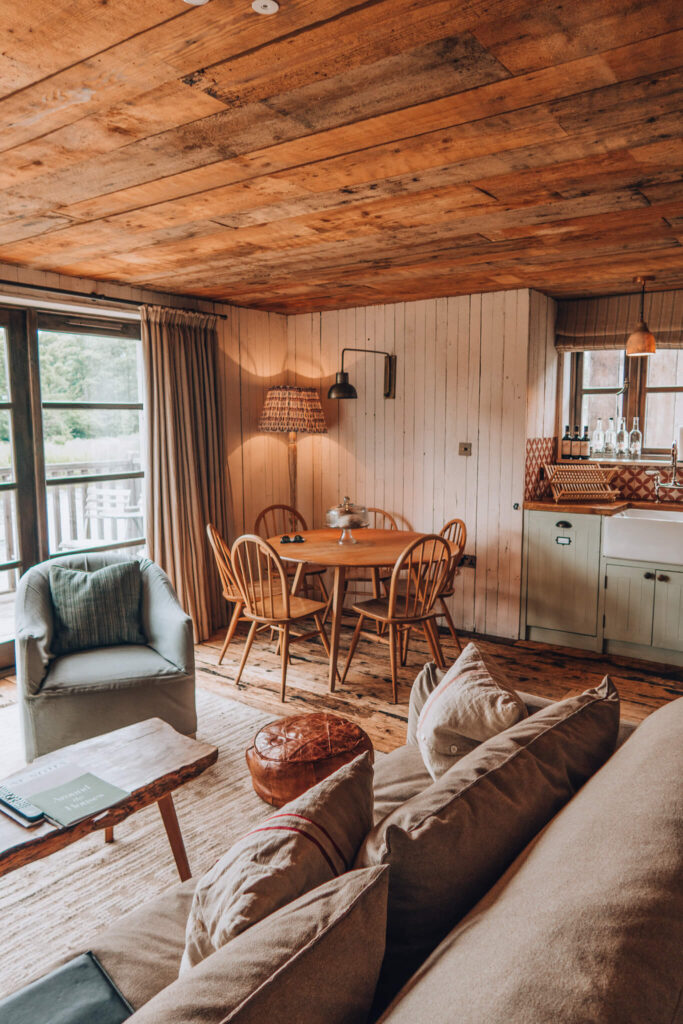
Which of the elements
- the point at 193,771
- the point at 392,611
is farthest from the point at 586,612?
the point at 193,771

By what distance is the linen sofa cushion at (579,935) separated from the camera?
0.73 metres

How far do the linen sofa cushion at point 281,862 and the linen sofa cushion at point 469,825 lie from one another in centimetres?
5

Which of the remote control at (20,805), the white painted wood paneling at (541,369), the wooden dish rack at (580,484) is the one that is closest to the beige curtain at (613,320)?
the white painted wood paneling at (541,369)

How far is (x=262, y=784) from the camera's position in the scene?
2.51 metres

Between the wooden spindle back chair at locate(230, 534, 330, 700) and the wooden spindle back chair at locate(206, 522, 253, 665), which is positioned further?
the wooden spindle back chair at locate(206, 522, 253, 665)

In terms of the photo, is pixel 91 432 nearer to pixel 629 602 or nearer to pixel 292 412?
pixel 292 412

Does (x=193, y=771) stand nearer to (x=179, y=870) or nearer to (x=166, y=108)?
(x=179, y=870)

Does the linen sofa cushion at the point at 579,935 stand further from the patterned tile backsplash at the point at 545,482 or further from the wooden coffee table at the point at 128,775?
the patterned tile backsplash at the point at 545,482

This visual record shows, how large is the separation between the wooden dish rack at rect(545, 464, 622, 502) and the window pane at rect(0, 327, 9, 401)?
3.50 m

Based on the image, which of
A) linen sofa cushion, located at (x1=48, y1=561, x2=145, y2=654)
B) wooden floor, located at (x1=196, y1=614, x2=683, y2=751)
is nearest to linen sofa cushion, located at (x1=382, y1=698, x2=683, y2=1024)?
wooden floor, located at (x1=196, y1=614, x2=683, y2=751)

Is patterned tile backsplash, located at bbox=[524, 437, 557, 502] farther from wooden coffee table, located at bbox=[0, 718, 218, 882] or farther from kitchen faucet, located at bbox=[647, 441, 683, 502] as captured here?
wooden coffee table, located at bbox=[0, 718, 218, 882]

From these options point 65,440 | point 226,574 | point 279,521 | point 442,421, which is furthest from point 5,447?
point 442,421

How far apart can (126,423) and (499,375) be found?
99.9 inches

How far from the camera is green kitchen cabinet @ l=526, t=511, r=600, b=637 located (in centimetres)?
443
